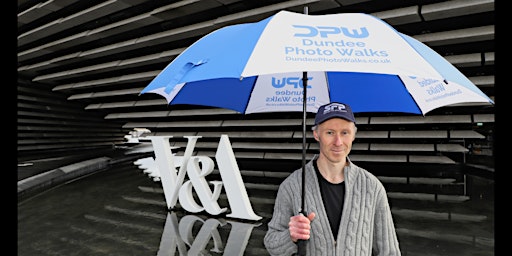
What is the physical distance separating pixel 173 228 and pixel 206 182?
88 centimetres

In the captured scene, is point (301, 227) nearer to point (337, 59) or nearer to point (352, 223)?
point (352, 223)

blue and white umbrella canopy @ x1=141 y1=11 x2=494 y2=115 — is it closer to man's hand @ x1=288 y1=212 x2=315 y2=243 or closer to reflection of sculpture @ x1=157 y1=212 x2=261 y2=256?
man's hand @ x1=288 y1=212 x2=315 y2=243

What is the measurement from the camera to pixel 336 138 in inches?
52.8

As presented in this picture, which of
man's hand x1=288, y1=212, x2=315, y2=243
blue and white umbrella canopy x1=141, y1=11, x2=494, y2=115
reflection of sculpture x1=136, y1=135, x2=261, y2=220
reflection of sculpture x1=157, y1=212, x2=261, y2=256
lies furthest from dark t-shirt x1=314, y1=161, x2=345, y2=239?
reflection of sculpture x1=136, y1=135, x2=261, y2=220

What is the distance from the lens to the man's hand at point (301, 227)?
1296 millimetres

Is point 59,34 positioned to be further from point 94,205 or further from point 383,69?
point 383,69

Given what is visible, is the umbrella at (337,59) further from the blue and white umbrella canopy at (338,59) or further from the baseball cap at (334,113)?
the baseball cap at (334,113)

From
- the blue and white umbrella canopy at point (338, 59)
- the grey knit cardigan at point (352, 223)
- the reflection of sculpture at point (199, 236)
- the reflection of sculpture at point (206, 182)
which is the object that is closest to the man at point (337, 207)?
A: the grey knit cardigan at point (352, 223)

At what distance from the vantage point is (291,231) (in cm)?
132

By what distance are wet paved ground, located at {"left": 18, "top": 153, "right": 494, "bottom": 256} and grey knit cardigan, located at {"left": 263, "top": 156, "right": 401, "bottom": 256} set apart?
233 centimetres

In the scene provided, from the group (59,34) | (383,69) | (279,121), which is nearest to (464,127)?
(279,121)

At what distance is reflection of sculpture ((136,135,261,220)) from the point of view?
4688 mm

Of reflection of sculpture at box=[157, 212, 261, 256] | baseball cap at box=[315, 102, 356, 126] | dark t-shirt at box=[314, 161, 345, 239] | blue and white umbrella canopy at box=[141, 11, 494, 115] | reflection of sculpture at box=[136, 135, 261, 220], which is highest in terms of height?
blue and white umbrella canopy at box=[141, 11, 494, 115]

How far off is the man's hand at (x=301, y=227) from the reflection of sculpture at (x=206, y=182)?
3.38 metres
